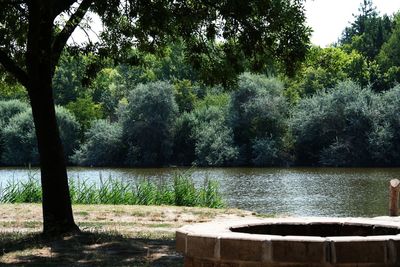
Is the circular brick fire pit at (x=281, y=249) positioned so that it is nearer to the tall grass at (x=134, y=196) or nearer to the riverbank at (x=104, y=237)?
the riverbank at (x=104, y=237)

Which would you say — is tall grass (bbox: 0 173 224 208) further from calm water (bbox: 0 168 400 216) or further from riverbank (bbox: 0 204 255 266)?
riverbank (bbox: 0 204 255 266)

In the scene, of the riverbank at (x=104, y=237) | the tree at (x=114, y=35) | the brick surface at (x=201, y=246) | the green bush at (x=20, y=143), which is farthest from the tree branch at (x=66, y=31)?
the green bush at (x=20, y=143)

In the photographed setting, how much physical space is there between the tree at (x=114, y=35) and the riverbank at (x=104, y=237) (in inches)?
32.4

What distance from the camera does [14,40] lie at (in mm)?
14828

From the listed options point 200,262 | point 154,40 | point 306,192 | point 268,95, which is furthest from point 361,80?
point 200,262

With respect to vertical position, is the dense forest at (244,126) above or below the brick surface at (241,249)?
above

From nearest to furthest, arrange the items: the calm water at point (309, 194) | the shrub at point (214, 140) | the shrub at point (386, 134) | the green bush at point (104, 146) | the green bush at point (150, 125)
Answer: the calm water at point (309, 194)
the shrub at point (386, 134)
the shrub at point (214, 140)
the green bush at point (150, 125)
the green bush at point (104, 146)

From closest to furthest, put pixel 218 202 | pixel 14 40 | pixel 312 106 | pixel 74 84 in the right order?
pixel 14 40 < pixel 218 202 < pixel 312 106 < pixel 74 84

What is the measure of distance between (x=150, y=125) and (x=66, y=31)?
161 ft

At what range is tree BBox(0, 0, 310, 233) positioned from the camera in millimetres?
12188

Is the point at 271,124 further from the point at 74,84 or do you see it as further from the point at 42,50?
the point at 42,50

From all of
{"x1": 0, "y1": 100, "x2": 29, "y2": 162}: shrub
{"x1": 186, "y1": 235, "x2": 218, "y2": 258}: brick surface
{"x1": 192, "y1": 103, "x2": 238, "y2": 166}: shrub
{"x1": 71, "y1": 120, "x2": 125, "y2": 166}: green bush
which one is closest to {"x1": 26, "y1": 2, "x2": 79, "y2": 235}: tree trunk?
{"x1": 186, "y1": 235, "x2": 218, "y2": 258}: brick surface

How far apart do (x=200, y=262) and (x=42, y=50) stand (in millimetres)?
6956

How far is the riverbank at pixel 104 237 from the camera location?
32.9 feet
